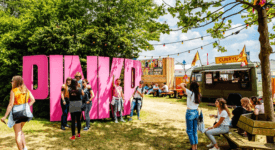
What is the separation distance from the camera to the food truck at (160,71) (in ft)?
75.2

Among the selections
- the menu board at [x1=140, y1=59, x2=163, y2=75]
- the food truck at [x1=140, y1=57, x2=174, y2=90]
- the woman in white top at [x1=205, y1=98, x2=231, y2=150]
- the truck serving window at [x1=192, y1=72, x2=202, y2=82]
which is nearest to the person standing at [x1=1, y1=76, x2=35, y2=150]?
the woman in white top at [x1=205, y1=98, x2=231, y2=150]

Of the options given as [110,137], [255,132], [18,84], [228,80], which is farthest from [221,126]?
[228,80]

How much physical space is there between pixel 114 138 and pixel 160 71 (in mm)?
19221

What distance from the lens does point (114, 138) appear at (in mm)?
5297

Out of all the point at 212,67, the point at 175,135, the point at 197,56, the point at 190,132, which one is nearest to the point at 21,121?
the point at 190,132

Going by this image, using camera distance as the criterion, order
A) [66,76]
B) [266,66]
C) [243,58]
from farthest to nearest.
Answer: [243,58] → [66,76] → [266,66]

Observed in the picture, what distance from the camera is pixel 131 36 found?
9.34 metres

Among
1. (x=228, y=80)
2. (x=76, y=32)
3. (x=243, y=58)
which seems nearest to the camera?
(x=76, y=32)

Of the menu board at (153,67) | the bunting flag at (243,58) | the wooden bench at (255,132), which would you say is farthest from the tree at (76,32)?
the menu board at (153,67)

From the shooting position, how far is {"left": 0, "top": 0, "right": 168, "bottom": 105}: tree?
8.00m

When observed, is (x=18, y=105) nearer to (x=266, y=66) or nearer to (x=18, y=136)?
(x=18, y=136)

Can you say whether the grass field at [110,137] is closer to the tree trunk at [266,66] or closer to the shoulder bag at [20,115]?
the shoulder bag at [20,115]

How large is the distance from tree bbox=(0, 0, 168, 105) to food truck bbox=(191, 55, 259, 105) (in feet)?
15.1

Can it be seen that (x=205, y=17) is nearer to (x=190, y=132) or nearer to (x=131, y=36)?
(x=190, y=132)
